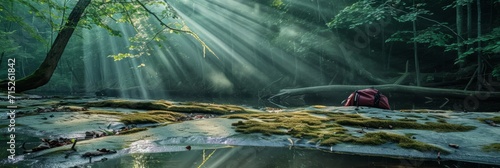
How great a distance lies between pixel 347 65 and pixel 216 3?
14.3m

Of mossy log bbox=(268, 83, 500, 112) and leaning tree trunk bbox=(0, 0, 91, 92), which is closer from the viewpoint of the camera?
leaning tree trunk bbox=(0, 0, 91, 92)

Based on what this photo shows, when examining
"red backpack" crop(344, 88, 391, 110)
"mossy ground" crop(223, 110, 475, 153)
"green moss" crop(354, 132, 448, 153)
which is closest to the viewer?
"green moss" crop(354, 132, 448, 153)

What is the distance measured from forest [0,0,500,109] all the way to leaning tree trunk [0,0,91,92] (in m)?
0.04

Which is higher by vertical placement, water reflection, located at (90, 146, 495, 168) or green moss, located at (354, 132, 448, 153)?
green moss, located at (354, 132, 448, 153)

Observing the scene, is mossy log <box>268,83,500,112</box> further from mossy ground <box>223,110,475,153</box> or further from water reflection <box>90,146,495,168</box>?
water reflection <box>90,146,495,168</box>

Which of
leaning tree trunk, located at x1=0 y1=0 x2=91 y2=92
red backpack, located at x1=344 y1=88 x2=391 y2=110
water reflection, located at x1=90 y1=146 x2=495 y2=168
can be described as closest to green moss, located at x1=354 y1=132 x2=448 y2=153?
water reflection, located at x1=90 y1=146 x2=495 y2=168

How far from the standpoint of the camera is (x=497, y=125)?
505 cm

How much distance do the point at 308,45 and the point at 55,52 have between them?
1769 cm

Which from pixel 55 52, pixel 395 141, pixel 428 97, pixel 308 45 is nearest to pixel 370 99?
pixel 395 141

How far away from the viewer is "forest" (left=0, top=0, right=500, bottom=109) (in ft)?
48.5

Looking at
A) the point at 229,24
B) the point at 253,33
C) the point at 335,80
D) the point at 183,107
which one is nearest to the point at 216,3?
the point at 229,24

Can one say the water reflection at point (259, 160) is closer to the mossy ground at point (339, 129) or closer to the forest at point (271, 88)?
the forest at point (271, 88)

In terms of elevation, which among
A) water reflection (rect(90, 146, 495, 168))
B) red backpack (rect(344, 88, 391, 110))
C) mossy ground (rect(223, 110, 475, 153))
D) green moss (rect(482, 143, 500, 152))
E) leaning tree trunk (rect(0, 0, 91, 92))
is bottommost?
water reflection (rect(90, 146, 495, 168))

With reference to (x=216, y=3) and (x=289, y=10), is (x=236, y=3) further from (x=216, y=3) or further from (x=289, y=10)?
(x=289, y=10)
